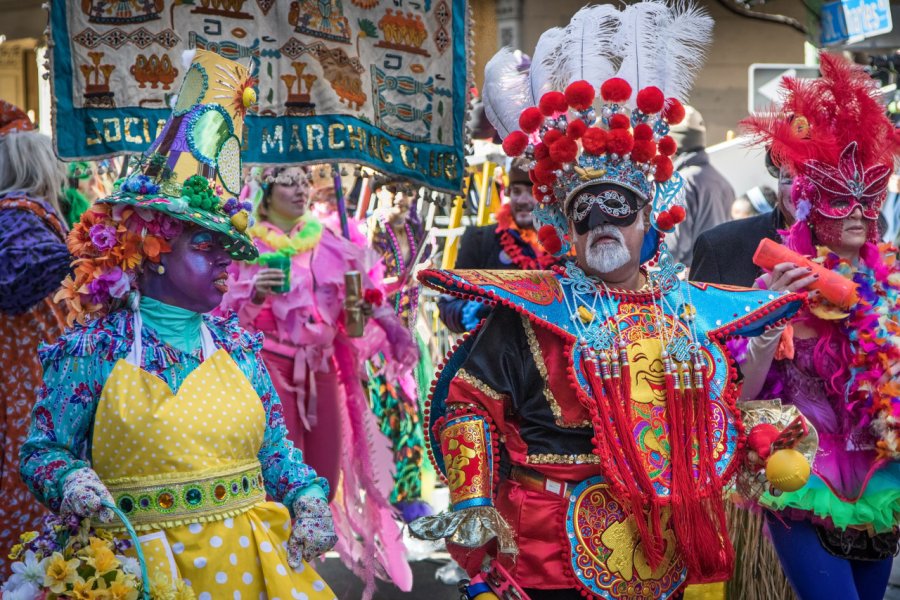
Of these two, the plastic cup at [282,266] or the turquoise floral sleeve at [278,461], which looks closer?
the turquoise floral sleeve at [278,461]

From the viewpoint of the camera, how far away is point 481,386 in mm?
3910

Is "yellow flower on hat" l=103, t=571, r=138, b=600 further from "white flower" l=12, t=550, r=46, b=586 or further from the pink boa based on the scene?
the pink boa

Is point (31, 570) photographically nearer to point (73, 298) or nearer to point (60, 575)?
point (60, 575)

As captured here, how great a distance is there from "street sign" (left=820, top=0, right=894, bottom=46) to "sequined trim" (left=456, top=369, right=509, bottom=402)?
8.57 m

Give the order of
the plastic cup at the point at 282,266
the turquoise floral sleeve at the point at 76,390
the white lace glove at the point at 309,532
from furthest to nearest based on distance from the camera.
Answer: the plastic cup at the point at 282,266, the white lace glove at the point at 309,532, the turquoise floral sleeve at the point at 76,390

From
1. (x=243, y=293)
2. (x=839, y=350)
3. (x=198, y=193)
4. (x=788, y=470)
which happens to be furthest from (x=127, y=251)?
(x=243, y=293)

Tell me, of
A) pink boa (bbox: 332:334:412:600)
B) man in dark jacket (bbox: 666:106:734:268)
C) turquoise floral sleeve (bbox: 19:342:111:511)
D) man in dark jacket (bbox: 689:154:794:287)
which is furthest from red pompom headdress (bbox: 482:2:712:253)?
man in dark jacket (bbox: 666:106:734:268)

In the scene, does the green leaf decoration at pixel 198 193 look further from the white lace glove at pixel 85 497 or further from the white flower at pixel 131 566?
the white flower at pixel 131 566

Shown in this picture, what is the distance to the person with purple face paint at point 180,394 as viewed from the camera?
3.55 meters

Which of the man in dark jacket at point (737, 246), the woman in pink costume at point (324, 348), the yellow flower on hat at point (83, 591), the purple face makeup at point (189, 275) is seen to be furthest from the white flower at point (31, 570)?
the woman in pink costume at point (324, 348)

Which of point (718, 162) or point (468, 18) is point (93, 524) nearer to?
point (468, 18)

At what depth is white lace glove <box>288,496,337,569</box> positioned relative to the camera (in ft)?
12.1

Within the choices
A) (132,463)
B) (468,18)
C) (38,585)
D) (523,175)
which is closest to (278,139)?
(468,18)

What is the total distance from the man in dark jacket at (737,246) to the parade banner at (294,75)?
1128 millimetres
